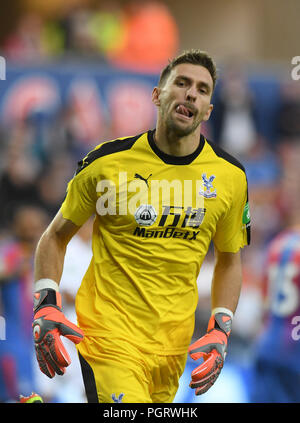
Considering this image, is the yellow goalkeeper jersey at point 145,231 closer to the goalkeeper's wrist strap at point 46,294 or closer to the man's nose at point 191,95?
the goalkeeper's wrist strap at point 46,294

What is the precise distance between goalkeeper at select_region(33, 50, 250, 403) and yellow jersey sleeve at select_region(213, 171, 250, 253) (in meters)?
0.02

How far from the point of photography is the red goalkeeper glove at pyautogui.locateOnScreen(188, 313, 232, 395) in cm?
376

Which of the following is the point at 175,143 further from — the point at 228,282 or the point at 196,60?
the point at 228,282

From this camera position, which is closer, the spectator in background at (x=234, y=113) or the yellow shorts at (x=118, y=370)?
the yellow shorts at (x=118, y=370)

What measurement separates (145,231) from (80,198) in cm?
38

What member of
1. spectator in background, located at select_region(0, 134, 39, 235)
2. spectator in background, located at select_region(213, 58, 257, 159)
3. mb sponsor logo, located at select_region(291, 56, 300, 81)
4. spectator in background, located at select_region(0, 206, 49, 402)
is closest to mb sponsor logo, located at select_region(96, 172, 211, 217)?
spectator in background, located at select_region(0, 206, 49, 402)

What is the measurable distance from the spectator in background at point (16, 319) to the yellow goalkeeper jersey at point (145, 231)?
3116mm

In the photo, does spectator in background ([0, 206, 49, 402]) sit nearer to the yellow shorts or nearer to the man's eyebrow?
the yellow shorts

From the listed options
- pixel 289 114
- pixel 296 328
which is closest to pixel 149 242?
pixel 296 328

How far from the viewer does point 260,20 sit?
13.6 m

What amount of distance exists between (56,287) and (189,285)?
0.70m

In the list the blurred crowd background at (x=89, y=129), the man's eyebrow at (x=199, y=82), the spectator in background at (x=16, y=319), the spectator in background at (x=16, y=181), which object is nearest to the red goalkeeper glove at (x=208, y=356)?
the man's eyebrow at (x=199, y=82)

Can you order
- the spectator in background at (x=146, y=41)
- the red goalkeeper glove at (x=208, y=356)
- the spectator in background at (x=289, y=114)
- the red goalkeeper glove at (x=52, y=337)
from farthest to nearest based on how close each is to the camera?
the spectator in background at (x=146, y=41) < the spectator in background at (x=289, y=114) < the red goalkeeper glove at (x=208, y=356) < the red goalkeeper glove at (x=52, y=337)

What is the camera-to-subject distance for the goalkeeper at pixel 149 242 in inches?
149
